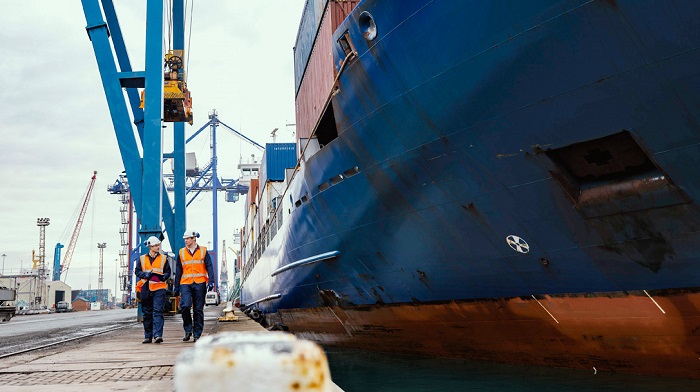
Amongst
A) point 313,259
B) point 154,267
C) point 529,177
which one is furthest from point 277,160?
point 529,177

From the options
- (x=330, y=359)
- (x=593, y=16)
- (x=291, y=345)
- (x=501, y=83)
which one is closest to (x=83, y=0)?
(x=330, y=359)

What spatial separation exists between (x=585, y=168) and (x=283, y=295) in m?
7.87

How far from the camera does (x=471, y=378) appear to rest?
584 cm

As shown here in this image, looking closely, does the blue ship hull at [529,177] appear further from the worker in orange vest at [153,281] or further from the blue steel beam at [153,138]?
the blue steel beam at [153,138]

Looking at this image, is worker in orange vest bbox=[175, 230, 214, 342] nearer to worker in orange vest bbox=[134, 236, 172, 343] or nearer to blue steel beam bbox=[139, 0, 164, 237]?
worker in orange vest bbox=[134, 236, 172, 343]

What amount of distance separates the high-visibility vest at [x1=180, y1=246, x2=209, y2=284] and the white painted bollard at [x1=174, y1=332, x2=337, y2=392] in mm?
6459

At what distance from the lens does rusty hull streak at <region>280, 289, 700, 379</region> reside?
4.41 m

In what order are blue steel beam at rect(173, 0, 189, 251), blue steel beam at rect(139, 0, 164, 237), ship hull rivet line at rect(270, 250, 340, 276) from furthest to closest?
blue steel beam at rect(173, 0, 189, 251) < blue steel beam at rect(139, 0, 164, 237) < ship hull rivet line at rect(270, 250, 340, 276)

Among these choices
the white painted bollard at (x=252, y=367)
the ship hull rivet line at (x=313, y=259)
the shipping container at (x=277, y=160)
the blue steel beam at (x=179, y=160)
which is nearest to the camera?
the white painted bollard at (x=252, y=367)

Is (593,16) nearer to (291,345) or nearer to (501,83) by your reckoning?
(501,83)

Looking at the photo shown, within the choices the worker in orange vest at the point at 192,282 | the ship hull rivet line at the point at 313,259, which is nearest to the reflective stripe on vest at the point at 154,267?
the worker in orange vest at the point at 192,282

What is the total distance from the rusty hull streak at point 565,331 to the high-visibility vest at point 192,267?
244 cm

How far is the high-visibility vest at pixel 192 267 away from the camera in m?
7.08

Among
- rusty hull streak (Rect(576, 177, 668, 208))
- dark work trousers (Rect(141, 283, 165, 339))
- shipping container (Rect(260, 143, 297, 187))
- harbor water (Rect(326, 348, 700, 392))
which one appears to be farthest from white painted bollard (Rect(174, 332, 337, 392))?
shipping container (Rect(260, 143, 297, 187))
